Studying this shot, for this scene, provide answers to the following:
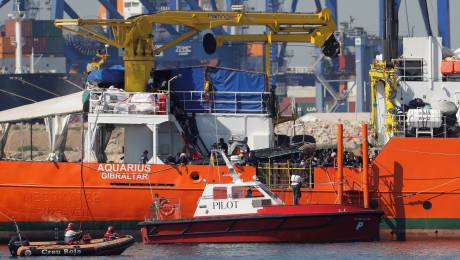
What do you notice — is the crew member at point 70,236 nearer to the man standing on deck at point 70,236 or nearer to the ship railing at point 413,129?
the man standing on deck at point 70,236

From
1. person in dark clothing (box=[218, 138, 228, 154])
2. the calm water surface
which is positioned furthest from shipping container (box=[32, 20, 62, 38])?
the calm water surface

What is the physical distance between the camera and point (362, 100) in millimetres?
126125

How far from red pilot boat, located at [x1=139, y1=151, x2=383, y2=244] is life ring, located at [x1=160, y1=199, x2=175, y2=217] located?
0.69 metres

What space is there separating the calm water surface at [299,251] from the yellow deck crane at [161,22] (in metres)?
5.55

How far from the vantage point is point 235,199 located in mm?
33906

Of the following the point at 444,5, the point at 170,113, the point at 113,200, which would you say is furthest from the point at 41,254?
the point at 444,5

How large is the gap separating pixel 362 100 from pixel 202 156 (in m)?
90.8

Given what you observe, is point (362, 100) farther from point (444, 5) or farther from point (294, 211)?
Result: point (294, 211)

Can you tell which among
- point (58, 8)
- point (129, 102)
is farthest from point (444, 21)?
point (58, 8)

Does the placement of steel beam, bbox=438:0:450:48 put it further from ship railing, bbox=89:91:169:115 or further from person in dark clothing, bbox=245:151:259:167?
ship railing, bbox=89:91:169:115

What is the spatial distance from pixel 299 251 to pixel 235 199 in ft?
8.20

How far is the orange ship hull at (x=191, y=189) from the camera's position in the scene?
35094 millimetres

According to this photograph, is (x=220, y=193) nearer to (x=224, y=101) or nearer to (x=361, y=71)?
(x=224, y=101)

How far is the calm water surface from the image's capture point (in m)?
31.9
